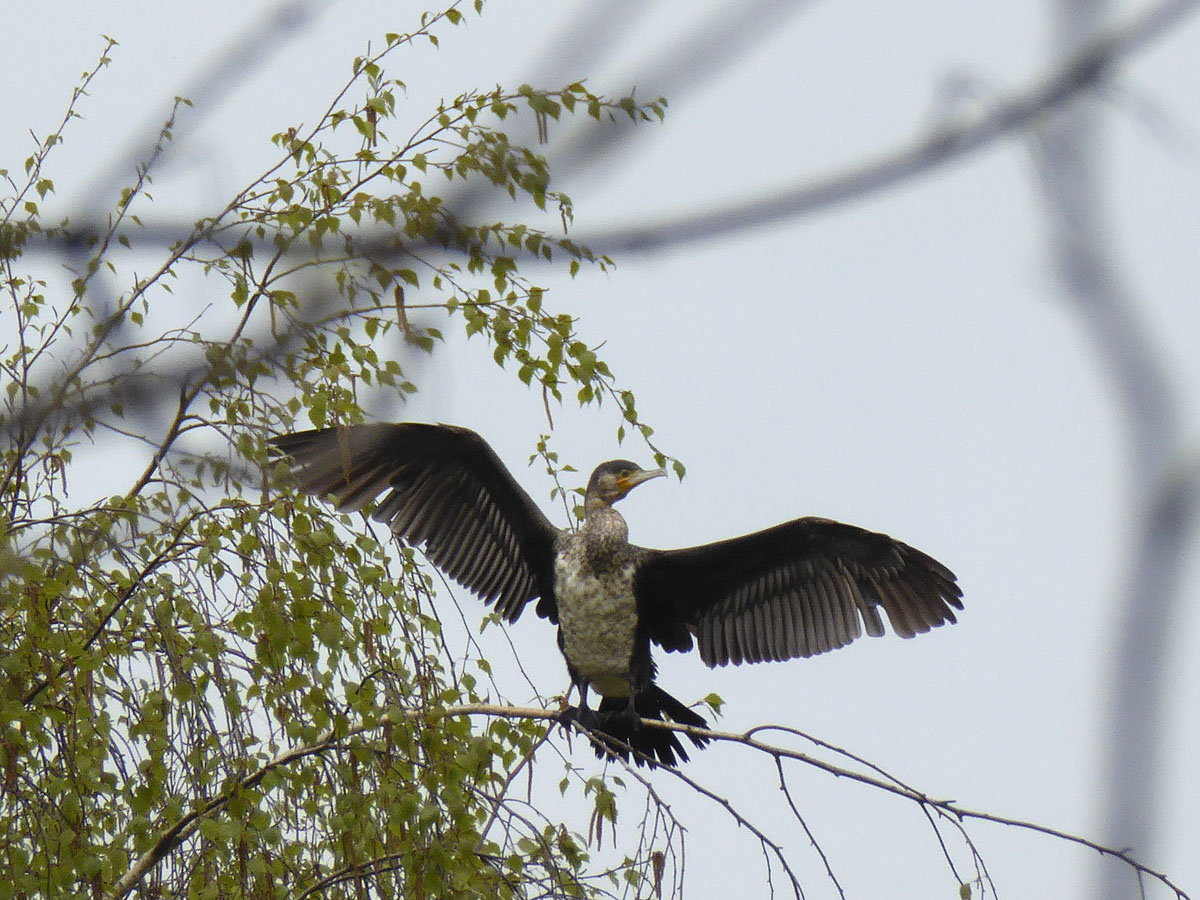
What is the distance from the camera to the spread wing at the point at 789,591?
4.49m

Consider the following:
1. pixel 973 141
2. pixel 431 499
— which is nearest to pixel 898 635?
pixel 431 499

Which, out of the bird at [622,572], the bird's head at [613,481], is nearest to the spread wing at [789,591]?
the bird at [622,572]

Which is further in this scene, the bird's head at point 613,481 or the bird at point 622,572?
the bird's head at point 613,481

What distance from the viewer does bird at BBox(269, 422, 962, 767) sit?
4289 mm

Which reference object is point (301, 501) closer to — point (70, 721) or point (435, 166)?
point (70, 721)

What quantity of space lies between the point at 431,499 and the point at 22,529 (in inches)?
75.0

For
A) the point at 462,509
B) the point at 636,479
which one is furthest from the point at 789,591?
the point at 462,509

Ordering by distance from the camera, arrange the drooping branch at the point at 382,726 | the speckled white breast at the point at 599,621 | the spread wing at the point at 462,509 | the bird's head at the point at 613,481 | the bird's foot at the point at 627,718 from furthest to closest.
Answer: the bird's head at the point at 613,481, the spread wing at the point at 462,509, the speckled white breast at the point at 599,621, the bird's foot at the point at 627,718, the drooping branch at the point at 382,726

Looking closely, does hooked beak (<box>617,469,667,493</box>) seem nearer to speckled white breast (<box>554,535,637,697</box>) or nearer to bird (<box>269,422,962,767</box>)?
bird (<box>269,422,962,767</box>)

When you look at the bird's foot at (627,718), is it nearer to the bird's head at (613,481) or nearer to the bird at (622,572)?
the bird at (622,572)

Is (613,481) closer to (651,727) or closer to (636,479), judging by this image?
(636,479)

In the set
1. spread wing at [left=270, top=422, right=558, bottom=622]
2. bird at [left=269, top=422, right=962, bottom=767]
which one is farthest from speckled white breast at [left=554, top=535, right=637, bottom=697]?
spread wing at [left=270, top=422, right=558, bottom=622]

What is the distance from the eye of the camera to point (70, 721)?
259cm

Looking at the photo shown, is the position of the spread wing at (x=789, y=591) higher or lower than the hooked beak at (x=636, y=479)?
lower
